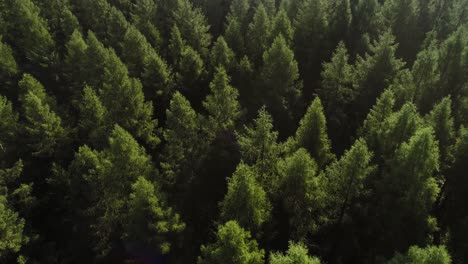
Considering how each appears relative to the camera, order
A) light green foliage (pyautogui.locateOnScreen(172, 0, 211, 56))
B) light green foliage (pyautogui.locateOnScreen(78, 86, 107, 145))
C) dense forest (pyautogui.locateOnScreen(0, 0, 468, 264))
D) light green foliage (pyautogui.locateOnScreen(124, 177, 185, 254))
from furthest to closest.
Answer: light green foliage (pyautogui.locateOnScreen(172, 0, 211, 56)) < light green foliage (pyautogui.locateOnScreen(78, 86, 107, 145)) < light green foliage (pyautogui.locateOnScreen(124, 177, 185, 254)) < dense forest (pyautogui.locateOnScreen(0, 0, 468, 264))

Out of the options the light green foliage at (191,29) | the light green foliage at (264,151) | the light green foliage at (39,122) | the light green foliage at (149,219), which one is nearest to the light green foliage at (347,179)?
the light green foliage at (264,151)

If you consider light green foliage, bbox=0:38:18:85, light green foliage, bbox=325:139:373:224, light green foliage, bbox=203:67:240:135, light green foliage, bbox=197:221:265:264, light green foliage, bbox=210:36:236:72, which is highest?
light green foliage, bbox=210:36:236:72

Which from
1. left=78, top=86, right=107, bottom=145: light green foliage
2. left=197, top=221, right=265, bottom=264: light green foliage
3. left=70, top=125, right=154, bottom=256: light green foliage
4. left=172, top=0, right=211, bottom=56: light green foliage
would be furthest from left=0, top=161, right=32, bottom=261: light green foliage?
left=172, top=0, right=211, bottom=56: light green foliage

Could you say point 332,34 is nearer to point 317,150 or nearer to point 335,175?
point 317,150


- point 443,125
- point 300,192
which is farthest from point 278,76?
point 443,125

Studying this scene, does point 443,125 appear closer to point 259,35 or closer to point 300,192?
point 300,192

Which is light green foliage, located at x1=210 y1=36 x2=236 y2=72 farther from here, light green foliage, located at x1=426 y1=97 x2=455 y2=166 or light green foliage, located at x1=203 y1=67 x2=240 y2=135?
light green foliage, located at x1=426 y1=97 x2=455 y2=166

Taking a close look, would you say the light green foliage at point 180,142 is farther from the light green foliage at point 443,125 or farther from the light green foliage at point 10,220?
the light green foliage at point 443,125
